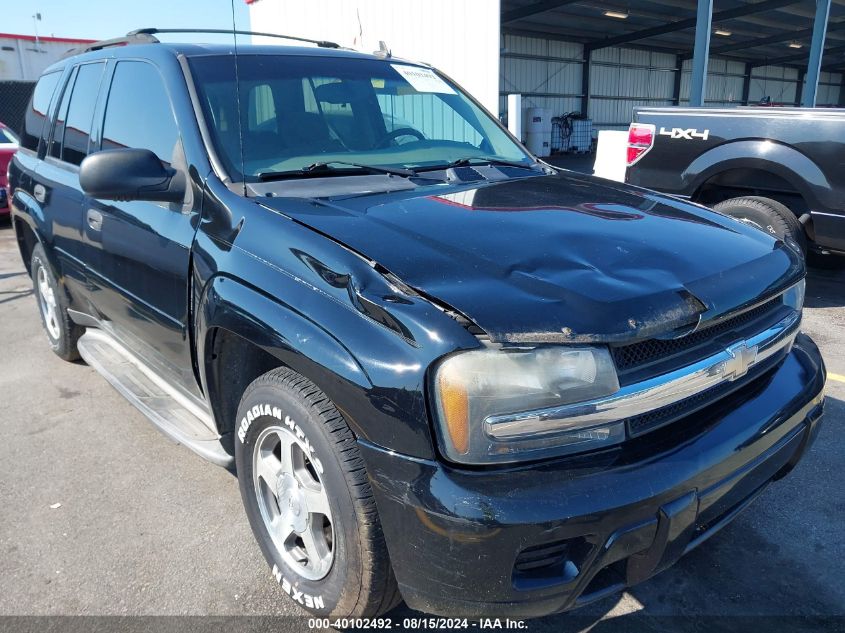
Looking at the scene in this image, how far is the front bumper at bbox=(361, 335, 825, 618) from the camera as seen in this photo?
63.1 inches

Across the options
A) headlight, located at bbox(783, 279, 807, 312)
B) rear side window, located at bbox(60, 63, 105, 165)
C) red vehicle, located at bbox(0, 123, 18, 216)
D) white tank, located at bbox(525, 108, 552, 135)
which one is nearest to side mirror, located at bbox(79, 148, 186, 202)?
rear side window, located at bbox(60, 63, 105, 165)

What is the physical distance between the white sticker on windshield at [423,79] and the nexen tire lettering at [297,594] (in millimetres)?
2354

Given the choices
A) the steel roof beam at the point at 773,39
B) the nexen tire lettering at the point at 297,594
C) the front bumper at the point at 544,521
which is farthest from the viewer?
the steel roof beam at the point at 773,39

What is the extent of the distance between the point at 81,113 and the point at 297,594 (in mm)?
2798

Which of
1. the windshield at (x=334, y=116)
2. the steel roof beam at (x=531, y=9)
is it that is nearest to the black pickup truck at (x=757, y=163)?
the windshield at (x=334, y=116)

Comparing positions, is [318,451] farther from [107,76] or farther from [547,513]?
[107,76]

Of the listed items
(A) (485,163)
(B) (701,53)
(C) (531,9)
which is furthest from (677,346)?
(C) (531,9)

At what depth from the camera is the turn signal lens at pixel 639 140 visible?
19.4 feet

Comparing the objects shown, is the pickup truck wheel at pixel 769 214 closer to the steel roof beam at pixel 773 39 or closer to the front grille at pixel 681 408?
the front grille at pixel 681 408

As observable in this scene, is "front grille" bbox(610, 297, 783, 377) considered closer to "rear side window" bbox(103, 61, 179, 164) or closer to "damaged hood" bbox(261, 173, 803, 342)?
"damaged hood" bbox(261, 173, 803, 342)

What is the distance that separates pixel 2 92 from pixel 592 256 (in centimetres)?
2016

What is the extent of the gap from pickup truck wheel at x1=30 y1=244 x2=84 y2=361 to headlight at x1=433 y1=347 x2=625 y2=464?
3.33 metres

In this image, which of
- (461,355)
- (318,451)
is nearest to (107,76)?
(318,451)

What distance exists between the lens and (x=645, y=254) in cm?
204
